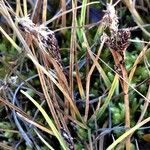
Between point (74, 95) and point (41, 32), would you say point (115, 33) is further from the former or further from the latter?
point (74, 95)

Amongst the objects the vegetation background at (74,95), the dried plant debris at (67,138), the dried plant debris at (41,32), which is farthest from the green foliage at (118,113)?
the dried plant debris at (41,32)

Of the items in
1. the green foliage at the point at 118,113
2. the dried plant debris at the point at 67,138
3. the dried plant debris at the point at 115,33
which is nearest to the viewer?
the dried plant debris at the point at 115,33

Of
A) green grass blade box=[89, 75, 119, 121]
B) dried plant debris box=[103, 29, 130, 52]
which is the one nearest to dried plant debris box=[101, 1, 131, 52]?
dried plant debris box=[103, 29, 130, 52]

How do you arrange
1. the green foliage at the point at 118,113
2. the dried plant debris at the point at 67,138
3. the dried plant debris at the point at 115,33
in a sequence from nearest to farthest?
the dried plant debris at the point at 115,33
the dried plant debris at the point at 67,138
the green foliage at the point at 118,113

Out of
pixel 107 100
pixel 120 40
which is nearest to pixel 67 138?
pixel 107 100

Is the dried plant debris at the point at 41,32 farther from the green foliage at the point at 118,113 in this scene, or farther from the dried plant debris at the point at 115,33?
the green foliage at the point at 118,113

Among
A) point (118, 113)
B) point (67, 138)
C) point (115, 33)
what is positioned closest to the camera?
point (115, 33)

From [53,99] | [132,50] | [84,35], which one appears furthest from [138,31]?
[53,99]

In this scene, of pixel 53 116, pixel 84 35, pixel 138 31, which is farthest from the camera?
pixel 138 31

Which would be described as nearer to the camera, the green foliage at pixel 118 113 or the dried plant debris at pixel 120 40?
the dried plant debris at pixel 120 40

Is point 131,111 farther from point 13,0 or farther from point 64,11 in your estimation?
point 13,0

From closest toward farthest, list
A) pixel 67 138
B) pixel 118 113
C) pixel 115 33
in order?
1. pixel 115 33
2. pixel 67 138
3. pixel 118 113
